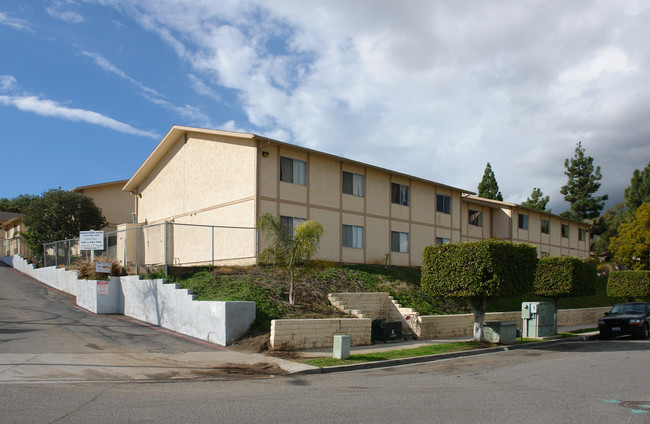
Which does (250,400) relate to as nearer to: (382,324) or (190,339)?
(190,339)

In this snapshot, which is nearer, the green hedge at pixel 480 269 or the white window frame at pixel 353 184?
the green hedge at pixel 480 269

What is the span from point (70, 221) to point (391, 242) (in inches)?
715

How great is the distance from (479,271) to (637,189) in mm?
47848

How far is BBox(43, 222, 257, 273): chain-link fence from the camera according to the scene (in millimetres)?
22141

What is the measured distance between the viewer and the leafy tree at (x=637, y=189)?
5403 cm

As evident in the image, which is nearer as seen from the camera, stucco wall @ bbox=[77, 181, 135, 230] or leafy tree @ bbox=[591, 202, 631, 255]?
stucco wall @ bbox=[77, 181, 135, 230]

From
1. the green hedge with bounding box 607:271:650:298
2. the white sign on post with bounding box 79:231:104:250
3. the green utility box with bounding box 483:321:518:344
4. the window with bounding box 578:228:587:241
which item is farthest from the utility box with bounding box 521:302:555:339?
the window with bounding box 578:228:587:241

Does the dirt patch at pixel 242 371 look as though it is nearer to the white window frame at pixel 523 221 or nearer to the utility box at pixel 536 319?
the utility box at pixel 536 319

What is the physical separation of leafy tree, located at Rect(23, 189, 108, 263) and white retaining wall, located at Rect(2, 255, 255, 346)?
21.1 ft

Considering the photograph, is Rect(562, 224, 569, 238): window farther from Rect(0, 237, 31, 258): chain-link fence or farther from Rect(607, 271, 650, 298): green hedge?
Rect(0, 237, 31, 258): chain-link fence

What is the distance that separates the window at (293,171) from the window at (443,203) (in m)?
11.5

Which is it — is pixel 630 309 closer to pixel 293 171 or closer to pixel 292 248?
pixel 292 248

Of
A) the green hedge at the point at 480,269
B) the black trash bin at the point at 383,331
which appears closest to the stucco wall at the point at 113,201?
the black trash bin at the point at 383,331

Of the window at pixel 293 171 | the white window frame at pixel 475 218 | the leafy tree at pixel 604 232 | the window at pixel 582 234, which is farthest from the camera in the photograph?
the leafy tree at pixel 604 232
